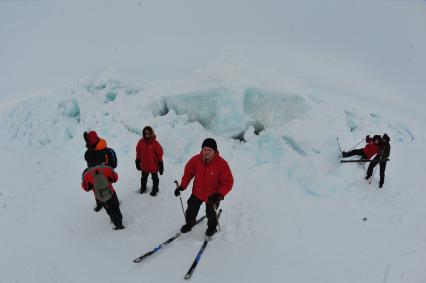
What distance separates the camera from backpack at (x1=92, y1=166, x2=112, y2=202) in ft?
13.8

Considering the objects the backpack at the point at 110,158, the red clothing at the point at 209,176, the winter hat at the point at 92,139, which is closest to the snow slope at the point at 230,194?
the red clothing at the point at 209,176

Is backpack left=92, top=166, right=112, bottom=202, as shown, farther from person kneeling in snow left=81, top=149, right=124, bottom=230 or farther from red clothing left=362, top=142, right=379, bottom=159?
red clothing left=362, top=142, right=379, bottom=159

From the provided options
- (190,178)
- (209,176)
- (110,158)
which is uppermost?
(110,158)

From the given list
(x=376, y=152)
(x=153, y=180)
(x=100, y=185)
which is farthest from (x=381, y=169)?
(x=100, y=185)

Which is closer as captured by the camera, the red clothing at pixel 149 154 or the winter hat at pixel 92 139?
the winter hat at pixel 92 139

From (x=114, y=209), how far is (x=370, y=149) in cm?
531

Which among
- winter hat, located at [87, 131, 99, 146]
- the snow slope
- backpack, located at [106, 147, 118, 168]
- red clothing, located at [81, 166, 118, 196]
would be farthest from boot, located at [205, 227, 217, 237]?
winter hat, located at [87, 131, 99, 146]

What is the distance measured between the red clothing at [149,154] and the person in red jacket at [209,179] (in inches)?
40.0

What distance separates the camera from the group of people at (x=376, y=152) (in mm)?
6316

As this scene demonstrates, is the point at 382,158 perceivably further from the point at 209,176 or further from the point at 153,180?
the point at 153,180

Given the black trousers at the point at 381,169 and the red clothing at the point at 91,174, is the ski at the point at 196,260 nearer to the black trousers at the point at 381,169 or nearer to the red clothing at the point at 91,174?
the red clothing at the point at 91,174

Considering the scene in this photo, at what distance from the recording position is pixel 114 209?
14.9ft

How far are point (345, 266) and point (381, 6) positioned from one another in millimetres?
22280

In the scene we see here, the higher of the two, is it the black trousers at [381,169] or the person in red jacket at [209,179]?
the person in red jacket at [209,179]
